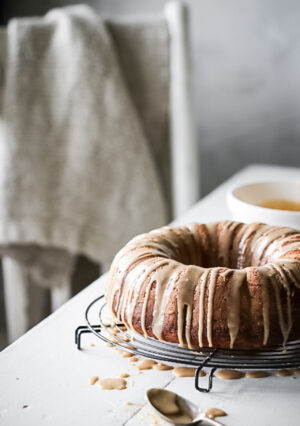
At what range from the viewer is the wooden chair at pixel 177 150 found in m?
1.45

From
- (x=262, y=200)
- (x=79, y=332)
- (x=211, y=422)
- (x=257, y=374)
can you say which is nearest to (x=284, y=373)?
(x=257, y=374)

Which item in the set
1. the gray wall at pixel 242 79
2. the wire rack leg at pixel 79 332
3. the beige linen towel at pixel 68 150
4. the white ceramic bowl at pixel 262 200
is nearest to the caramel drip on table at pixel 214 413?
the wire rack leg at pixel 79 332

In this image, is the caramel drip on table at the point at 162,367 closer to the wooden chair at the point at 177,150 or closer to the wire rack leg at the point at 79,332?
the wire rack leg at the point at 79,332

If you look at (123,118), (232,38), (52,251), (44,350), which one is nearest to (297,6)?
(232,38)

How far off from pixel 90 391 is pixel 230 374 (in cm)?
16

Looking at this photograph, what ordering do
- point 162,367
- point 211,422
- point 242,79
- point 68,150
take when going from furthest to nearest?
point 242,79
point 68,150
point 162,367
point 211,422

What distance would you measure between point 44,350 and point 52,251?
779mm

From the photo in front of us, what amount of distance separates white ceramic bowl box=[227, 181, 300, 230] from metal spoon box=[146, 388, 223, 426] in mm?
369

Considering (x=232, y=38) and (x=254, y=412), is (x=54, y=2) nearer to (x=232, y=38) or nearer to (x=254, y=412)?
(x=232, y=38)

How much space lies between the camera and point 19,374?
692 mm

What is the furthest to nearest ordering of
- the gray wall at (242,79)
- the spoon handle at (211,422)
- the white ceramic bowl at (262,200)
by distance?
the gray wall at (242,79) → the white ceramic bowl at (262,200) → the spoon handle at (211,422)

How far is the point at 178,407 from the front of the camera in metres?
0.62

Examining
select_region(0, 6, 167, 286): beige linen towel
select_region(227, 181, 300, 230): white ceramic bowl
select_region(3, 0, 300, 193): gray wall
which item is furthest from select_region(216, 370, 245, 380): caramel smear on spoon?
select_region(3, 0, 300, 193): gray wall

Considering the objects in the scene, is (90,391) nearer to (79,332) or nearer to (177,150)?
(79,332)
